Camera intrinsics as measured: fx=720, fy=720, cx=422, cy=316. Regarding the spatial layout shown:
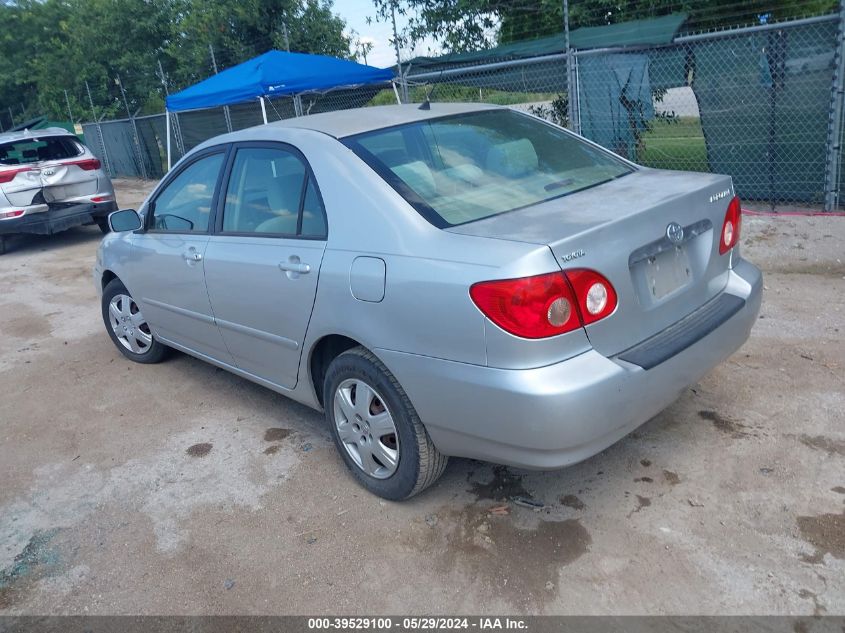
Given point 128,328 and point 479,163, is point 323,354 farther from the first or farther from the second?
point 128,328

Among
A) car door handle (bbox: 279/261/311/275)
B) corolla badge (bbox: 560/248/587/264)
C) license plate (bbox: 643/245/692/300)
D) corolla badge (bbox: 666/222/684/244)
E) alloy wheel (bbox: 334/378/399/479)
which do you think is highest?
corolla badge (bbox: 560/248/587/264)

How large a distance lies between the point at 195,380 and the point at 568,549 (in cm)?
308

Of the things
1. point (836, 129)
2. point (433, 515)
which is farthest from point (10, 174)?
point (836, 129)

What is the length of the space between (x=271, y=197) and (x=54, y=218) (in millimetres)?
7830

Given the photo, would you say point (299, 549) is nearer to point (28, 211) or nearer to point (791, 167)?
point (791, 167)

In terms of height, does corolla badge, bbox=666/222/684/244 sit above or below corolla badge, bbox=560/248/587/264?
below

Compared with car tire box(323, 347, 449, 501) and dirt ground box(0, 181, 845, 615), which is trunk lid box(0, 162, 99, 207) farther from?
car tire box(323, 347, 449, 501)

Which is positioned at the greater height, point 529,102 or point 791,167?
point 529,102

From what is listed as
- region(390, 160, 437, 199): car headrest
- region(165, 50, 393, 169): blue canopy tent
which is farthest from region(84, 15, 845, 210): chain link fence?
region(390, 160, 437, 199): car headrest

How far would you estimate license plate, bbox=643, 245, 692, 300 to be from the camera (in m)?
2.79

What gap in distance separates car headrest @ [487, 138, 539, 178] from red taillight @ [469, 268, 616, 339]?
38.9 inches

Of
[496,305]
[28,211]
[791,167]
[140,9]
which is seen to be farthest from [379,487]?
[140,9]

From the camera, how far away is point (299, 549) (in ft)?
9.89

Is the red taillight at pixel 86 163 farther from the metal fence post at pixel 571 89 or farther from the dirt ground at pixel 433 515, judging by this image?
the metal fence post at pixel 571 89
